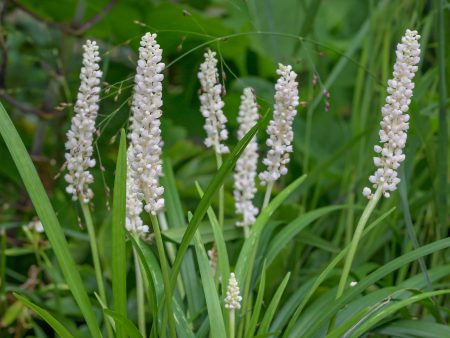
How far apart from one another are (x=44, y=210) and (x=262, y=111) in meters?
0.41

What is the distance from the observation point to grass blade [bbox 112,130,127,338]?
37.3 inches

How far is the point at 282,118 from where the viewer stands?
1.06 metres

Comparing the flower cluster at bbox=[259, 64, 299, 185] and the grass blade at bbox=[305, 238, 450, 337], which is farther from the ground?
the flower cluster at bbox=[259, 64, 299, 185]

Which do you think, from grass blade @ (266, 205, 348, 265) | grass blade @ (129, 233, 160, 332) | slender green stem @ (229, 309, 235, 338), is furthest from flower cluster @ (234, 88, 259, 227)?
slender green stem @ (229, 309, 235, 338)

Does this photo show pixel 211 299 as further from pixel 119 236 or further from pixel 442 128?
pixel 442 128

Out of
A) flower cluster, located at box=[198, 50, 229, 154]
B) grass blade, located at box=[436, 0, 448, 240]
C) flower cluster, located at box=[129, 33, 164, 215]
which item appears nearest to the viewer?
flower cluster, located at box=[129, 33, 164, 215]

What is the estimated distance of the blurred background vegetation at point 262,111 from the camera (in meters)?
1.51

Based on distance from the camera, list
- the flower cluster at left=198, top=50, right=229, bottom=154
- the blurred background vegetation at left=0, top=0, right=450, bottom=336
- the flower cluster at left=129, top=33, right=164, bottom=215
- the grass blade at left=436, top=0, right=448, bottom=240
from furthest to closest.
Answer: the blurred background vegetation at left=0, top=0, right=450, bottom=336
the grass blade at left=436, top=0, right=448, bottom=240
the flower cluster at left=198, top=50, right=229, bottom=154
the flower cluster at left=129, top=33, right=164, bottom=215

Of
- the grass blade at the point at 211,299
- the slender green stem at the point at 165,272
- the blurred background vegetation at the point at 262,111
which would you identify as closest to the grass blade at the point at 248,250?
the grass blade at the point at 211,299

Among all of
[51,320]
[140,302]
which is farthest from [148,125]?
[140,302]

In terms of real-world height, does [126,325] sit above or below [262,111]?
below

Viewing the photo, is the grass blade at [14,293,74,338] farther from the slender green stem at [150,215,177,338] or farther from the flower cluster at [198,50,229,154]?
the flower cluster at [198,50,229,154]

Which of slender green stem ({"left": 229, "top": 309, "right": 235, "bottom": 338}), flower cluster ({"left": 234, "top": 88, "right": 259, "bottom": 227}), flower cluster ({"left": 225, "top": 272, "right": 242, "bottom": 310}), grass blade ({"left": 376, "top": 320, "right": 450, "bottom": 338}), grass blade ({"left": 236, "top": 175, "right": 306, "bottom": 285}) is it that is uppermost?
flower cluster ({"left": 234, "top": 88, "right": 259, "bottom": 227})

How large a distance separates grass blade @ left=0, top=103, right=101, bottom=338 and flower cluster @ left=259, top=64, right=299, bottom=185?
28 centimetres
